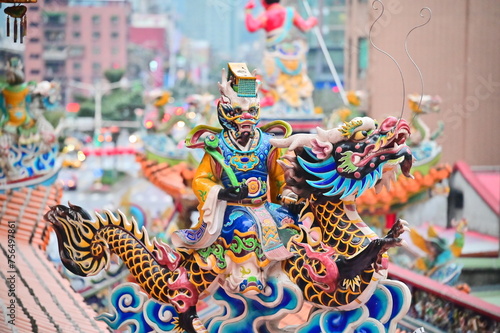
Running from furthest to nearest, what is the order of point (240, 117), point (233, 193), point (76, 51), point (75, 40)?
point (76, 51) → point (75, 40) → point (240, 117) → point (233, 193)

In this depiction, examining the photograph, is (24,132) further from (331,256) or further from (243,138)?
(331,256)

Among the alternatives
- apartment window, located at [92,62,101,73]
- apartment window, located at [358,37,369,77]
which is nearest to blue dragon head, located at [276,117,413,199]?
apartment window, located at [358,37,369,77]

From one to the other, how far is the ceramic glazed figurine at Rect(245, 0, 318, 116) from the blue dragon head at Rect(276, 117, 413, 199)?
5.68 metres

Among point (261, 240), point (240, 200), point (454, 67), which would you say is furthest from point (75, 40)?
point (261, 240)

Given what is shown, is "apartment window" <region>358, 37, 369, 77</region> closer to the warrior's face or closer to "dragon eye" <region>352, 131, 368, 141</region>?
the warrior's face

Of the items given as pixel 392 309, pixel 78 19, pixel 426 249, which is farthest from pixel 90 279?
pixel 78 19

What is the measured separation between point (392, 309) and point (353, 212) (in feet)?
1.74

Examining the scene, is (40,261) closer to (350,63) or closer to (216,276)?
(216,276)

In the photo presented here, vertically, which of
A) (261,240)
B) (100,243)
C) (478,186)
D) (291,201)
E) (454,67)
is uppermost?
(454,67)

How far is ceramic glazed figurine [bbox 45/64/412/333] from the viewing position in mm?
4445

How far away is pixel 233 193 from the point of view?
4.64m

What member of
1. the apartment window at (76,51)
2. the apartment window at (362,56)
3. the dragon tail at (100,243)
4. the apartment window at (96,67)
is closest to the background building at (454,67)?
the apartment window at (362,56)

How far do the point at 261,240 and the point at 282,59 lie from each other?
19.2 feet

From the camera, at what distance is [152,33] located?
23391mm
